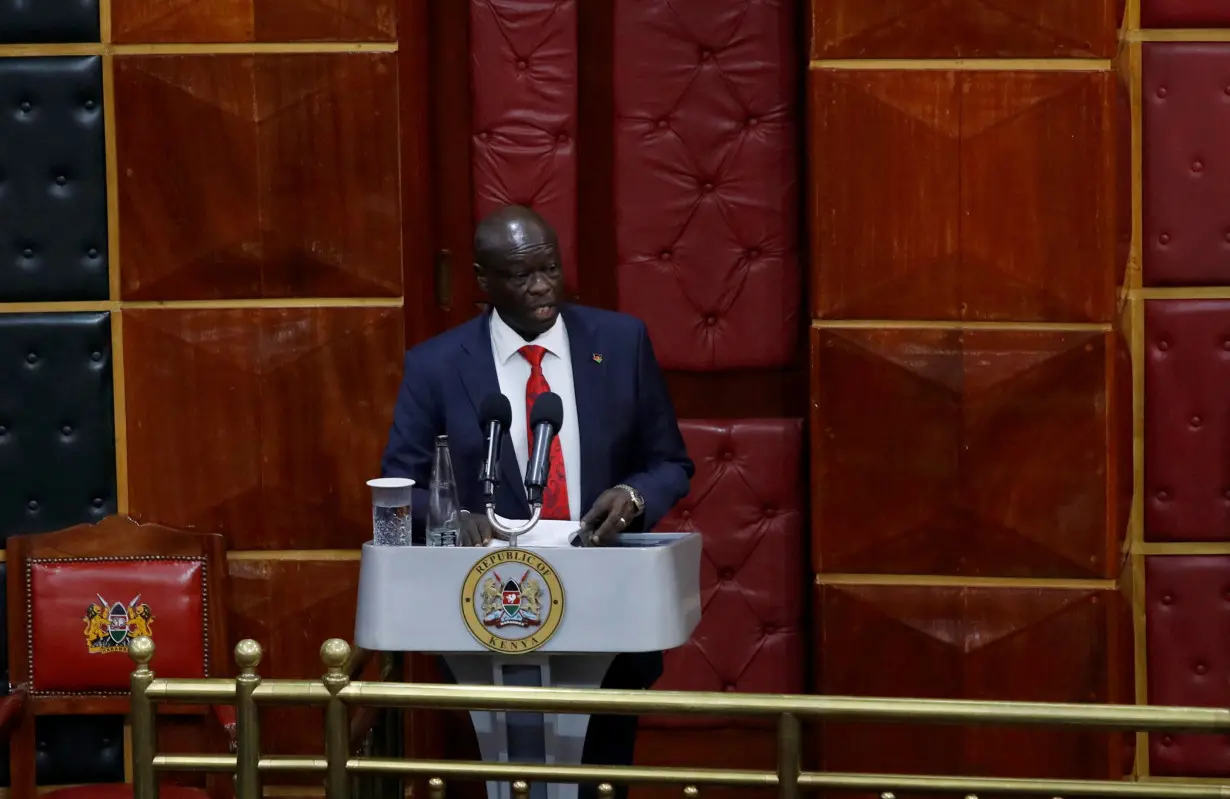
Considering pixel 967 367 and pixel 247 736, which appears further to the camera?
pixel 967 367

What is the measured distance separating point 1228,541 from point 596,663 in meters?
2.11

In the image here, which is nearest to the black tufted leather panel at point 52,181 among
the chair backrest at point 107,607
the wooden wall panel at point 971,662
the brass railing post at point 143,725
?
the chair backrest at point 107,607

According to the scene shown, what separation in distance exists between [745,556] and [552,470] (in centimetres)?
118

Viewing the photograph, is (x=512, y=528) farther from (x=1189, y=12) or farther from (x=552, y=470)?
(x=1189, y=12)

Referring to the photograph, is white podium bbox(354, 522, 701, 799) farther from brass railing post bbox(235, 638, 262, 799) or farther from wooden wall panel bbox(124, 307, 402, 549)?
wooden wall panel bbox(124, 307, 402, 549)

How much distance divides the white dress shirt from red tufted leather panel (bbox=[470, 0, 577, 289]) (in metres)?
0.95

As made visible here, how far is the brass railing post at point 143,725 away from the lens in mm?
2609

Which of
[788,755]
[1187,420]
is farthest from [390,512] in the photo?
[1187,420]

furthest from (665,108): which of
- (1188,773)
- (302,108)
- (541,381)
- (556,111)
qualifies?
(1188,773)

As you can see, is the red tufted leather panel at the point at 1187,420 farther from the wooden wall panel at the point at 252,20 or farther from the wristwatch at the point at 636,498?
the wooden wall panel at the point at 252,20

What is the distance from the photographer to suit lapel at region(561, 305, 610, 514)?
3.24m

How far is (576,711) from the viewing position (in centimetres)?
254

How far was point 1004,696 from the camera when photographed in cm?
394

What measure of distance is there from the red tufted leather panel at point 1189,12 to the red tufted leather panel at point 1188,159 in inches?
2.2
